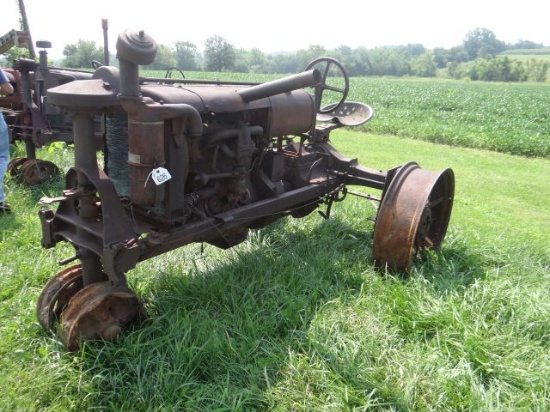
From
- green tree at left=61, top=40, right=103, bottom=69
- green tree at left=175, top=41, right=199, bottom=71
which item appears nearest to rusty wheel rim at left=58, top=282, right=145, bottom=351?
green tree at left=61, top=40, right=103, bottom=69

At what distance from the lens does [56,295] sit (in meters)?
2.68

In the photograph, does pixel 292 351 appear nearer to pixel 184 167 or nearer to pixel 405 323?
pixel 405 323

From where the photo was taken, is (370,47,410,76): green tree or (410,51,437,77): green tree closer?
(370,47,410,76): green tree

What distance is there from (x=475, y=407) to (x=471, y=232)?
9.25 ft

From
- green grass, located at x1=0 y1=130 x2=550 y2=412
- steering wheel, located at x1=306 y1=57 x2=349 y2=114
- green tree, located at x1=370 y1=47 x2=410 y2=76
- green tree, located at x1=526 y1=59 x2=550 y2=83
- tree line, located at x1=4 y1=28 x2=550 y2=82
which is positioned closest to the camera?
green grass, located at x1=0 y1=130 x2=550 y2=412

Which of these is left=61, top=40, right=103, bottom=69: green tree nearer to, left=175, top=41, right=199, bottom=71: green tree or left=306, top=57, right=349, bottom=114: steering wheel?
left=175, top=41, right=199, bottom=71: green tree

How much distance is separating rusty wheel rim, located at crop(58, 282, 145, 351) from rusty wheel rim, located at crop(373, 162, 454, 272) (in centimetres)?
192

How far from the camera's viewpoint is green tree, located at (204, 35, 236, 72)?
5397 centimetres

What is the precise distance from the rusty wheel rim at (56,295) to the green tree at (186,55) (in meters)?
56.0

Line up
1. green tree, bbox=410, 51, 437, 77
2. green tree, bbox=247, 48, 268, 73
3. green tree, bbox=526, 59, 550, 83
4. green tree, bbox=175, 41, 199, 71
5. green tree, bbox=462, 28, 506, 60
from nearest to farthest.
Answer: green tree, bbox=175, 41, 199, 71 → green tree, bbox=526, 59, 550, 83 → green tree, bbox=247, 48, 268, 73 → green tree, bbox=410, 51, 437, 77 → green tree, bbox=462, 28, 506, 60

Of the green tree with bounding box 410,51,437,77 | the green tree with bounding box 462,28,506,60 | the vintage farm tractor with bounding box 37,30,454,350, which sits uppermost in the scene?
the green tree with bounding box 462,28,506,60

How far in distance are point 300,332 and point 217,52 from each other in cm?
5357

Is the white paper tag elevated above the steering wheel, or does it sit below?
below

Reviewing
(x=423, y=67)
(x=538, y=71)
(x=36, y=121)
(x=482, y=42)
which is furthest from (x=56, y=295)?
(x=482, y=42)
